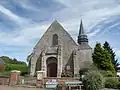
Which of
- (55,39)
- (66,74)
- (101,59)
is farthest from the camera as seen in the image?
(55,39)

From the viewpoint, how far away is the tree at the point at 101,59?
31609 millimetres

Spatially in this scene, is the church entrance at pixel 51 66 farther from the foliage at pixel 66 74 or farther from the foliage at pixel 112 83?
the foliage at pixel 112 83

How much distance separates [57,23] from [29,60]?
8.00 metres

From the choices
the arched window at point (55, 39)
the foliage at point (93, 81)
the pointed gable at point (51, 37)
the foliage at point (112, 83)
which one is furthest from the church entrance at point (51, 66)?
the foliage at point (93, 81)

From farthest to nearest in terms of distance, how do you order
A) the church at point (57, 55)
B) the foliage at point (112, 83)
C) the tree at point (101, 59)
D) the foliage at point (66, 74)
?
1. the church at point (57, 55)
2. the foliage at point (66, 74)
3. the tree at point (101, 59)
4. the foliage at point (112, 83)

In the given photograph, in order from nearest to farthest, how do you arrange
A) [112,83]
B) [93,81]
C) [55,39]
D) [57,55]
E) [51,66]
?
[93,81], [112,83], [57,55], [51,66], [55,39]

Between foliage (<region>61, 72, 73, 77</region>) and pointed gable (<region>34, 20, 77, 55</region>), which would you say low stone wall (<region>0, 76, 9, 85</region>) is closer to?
foliage (<region>61, 72, 73, 77</region>)

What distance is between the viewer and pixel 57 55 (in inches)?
1399

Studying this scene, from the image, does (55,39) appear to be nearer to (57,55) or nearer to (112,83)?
(57,55)

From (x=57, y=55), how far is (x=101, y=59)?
7421 mm

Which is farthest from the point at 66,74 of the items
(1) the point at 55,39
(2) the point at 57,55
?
(1) the point at 55,39

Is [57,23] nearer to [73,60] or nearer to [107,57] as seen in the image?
[73,60]

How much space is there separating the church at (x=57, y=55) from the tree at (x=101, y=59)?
272 centimetres

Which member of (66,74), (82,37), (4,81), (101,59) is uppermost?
(82,37)
